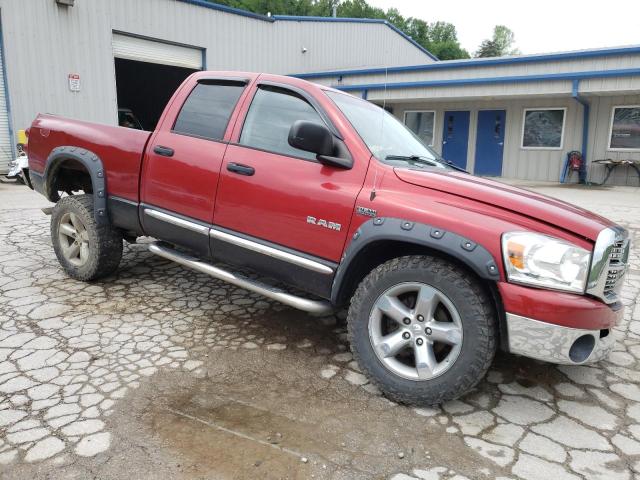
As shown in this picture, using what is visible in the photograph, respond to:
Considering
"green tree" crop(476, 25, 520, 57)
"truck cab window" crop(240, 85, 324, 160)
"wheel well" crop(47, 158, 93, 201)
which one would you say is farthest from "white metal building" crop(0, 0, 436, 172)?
"green tree" crop(476, 25, 520, 57)

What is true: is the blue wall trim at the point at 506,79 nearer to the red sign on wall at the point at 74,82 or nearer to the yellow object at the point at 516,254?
the red sign on wall at the point at 74,82

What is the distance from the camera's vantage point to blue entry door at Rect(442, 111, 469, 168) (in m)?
17.6

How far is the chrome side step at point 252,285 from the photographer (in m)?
3.10

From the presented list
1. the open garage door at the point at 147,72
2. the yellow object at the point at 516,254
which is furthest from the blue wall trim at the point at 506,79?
the yellow object at the point at 516,254

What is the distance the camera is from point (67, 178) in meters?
4.97

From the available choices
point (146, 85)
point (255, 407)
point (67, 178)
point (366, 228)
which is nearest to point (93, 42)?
point (146, 85)

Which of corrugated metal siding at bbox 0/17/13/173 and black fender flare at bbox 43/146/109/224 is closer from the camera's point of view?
black fender flare at bbox 43/146/109/224

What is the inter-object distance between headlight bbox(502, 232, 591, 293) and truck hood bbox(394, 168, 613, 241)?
137 mm

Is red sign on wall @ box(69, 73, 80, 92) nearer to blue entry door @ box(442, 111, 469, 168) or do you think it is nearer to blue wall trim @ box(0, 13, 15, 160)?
blue wall trim @ box(0, 13, 15, 160)

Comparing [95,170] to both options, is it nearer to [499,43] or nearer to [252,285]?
[252,285]

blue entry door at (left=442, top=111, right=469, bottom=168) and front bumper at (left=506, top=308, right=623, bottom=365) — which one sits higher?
blue entry door at (left=442, top=111, right=469, bottom=168)

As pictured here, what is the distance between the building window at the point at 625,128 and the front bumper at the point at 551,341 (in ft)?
47.8

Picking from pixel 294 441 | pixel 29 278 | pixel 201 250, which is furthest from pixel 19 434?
pixel 29 278

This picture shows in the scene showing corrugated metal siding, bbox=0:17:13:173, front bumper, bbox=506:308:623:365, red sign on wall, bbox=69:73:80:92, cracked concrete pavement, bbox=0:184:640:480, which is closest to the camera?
cracked concrete pavement, bbox=0:184:640:480
